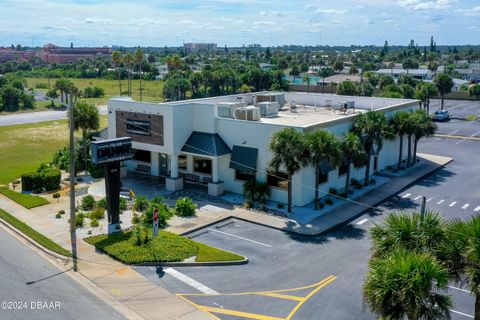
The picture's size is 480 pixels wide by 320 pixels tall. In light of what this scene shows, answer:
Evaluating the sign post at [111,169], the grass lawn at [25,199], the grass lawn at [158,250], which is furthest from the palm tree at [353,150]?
the grass lawn at [25,199]

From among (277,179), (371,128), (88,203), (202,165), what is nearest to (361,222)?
(277,179)

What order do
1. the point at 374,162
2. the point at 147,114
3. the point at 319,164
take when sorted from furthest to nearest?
the point at 374,162, the point at 147,114, the point at 319,164

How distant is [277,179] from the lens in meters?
35.1

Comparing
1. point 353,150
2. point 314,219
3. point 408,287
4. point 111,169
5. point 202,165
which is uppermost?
point 353,150

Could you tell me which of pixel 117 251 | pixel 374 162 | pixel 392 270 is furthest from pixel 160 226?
pixel 374 162

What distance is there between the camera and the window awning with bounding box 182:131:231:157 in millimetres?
36500

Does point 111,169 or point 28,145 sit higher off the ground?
point 111,169

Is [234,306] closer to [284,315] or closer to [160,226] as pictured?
[284,315]

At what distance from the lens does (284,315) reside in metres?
20.0

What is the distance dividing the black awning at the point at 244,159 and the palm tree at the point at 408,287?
21.9m

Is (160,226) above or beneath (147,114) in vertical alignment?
beneath

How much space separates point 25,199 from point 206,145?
1344 centimetres

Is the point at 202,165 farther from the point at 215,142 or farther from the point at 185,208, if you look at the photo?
the point at 185,208

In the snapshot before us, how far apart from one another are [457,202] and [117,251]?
24786mm
